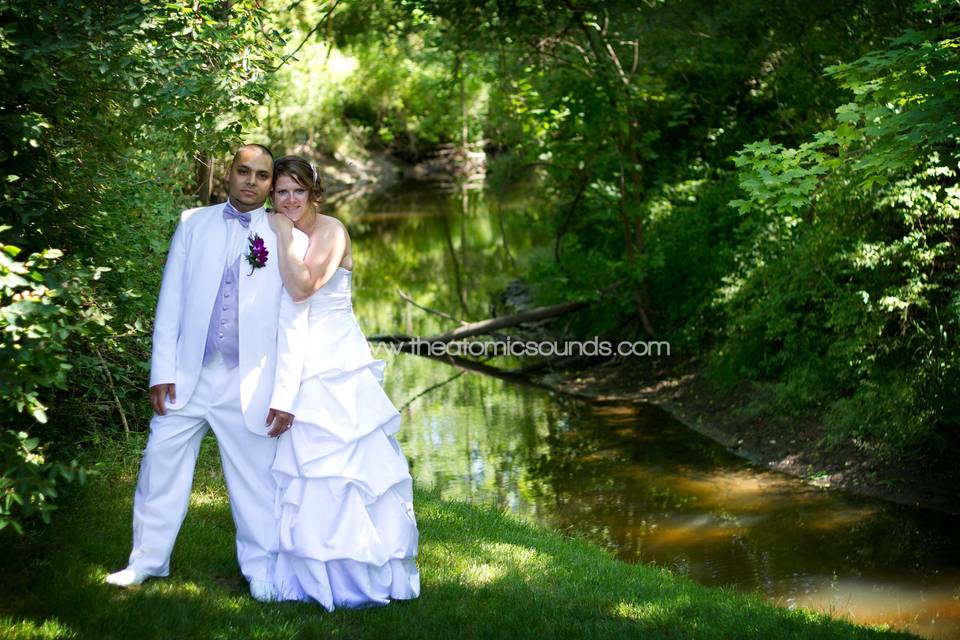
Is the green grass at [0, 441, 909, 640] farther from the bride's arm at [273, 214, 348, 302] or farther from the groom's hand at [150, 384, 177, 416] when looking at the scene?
the bride's arm at [273, 214, 348, 302]

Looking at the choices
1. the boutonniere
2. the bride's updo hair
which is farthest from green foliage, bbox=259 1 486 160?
the boutonniere

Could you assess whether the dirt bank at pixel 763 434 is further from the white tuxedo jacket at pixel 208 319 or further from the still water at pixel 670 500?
the white tuxedo jacket at pixel 208 319

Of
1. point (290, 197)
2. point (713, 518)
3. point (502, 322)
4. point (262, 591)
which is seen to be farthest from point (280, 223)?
point (502, 322)

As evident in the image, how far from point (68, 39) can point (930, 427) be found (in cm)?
750

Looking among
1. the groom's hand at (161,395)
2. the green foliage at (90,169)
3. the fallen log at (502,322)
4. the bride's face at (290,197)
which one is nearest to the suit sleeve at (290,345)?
the bride's face at (290,197)

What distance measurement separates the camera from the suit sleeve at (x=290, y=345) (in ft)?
15.8

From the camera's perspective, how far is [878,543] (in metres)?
8.00

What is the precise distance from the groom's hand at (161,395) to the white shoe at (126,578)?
77 centimetres

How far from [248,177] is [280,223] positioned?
285 mm


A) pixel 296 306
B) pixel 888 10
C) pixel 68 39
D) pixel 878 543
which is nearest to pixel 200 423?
pixel 296 306

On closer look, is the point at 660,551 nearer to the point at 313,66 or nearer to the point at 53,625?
the point at 53,625

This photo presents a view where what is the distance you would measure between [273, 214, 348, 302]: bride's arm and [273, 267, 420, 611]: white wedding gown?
10cm

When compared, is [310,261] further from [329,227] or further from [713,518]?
[713,518]

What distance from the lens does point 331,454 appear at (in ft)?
16.0
